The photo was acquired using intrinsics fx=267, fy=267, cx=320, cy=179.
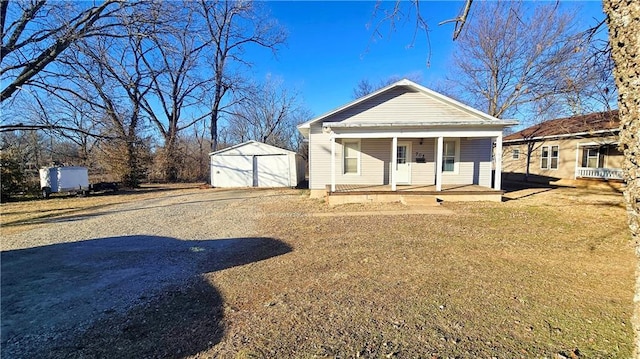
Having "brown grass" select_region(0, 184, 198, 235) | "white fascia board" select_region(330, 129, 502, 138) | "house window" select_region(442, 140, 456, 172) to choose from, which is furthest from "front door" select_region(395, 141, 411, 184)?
"brown grass" select_region(0, 184, 198, 235)

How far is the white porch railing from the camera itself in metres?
13.5

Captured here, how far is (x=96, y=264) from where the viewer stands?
457 centimetres

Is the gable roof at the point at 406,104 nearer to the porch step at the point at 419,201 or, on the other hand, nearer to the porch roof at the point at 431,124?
the porch roof at the point at 431,124

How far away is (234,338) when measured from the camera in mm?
2520

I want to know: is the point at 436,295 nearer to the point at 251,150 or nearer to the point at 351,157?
the point at 351,157

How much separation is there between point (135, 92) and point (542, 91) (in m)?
29.6

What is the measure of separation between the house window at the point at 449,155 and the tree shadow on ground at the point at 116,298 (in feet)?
29.4

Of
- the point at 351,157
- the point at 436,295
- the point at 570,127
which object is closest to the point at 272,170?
the point at 351,157

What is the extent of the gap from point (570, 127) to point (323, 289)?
62.3 feet

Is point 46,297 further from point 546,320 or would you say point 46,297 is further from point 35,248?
point 546,320

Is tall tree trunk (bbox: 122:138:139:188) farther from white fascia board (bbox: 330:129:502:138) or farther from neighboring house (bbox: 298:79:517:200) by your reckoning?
white fascia board (bbox: 330:129:502:138)

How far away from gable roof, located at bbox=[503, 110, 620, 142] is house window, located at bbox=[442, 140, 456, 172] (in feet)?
19.4

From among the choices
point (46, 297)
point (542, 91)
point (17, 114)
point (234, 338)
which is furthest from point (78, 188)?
point (542, 91)

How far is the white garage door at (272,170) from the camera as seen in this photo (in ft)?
58.5
